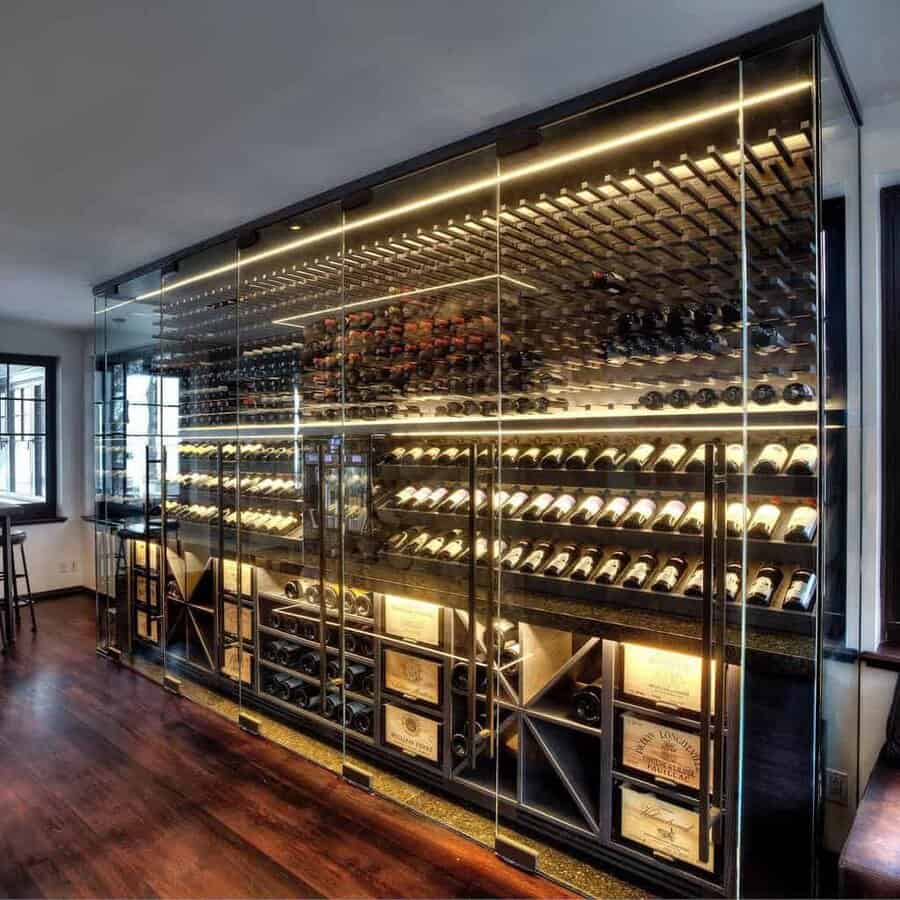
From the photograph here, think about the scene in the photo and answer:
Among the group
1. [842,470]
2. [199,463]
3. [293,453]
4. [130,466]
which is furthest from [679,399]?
[130,466]

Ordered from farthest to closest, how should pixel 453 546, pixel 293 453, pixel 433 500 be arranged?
pixel 293 453 < pixel 433 500 < pixel 453 546

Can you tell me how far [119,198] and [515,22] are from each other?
2.03 meters

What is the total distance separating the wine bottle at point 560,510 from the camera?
7.86 ft

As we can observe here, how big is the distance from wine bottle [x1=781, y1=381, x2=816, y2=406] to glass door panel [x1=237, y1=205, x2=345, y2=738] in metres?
1.83

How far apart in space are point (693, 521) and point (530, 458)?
0.68 metres

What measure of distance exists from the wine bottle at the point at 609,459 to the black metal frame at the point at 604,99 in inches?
43.9

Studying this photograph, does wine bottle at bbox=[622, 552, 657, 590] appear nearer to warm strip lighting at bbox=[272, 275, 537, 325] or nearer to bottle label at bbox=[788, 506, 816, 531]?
bottle label at bbox=[788, 506, 816, 531]

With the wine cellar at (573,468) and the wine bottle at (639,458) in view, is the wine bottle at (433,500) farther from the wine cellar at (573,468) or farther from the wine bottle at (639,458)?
the wine bottle at (639,458)

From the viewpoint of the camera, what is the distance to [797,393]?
1937mm

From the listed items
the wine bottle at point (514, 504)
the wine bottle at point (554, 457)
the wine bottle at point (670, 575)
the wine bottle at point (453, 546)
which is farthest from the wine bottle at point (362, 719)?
the wine bottle at point (670, 575)

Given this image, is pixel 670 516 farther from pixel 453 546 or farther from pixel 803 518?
pixel 453 546

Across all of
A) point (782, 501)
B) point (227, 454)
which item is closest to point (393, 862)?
point (782, 501)

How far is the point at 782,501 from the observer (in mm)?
1950

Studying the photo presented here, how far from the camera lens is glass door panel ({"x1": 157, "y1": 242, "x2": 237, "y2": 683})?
12.0 ft
